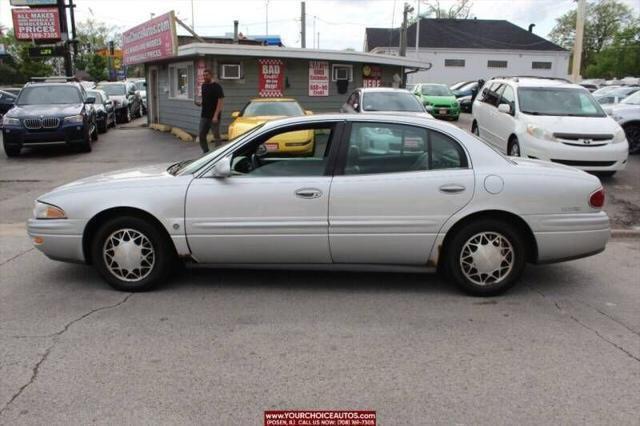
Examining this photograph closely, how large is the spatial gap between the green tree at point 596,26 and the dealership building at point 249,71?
65.6m

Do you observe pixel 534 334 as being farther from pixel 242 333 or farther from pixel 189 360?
pixel 189 360

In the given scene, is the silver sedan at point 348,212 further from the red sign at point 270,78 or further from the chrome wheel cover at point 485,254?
the red sign at point 270,78

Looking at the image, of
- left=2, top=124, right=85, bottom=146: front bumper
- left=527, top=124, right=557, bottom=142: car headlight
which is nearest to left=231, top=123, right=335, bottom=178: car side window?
left=527, top=124, right=557, bottom=142: car headlight

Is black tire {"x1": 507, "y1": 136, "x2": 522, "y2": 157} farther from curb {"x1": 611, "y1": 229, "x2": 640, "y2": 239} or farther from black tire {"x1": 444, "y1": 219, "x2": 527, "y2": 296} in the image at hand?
black tire {"x1": 444, "y1": 219, "x2": 527, "y2": 296}

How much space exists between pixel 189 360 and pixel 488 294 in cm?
251

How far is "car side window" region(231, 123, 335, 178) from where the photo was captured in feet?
16.3

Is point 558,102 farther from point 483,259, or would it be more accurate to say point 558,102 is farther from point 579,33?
point 579,33

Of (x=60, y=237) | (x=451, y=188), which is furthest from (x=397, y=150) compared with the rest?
(x=60, y=237)

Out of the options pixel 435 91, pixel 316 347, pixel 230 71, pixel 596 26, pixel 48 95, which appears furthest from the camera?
pixel 596 26

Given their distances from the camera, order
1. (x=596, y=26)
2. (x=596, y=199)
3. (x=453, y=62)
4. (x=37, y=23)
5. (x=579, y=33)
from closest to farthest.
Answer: (x=596, y=199), (x=579, y=33), (x=37, y=23), (x=453, y=62), (x=596, y=26)

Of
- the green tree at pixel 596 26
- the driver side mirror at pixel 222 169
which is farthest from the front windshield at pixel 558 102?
the green tree at pixel 596 26

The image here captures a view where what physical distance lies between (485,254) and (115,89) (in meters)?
25.9

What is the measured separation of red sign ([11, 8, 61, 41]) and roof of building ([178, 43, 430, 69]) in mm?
15640

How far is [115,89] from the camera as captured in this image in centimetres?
2761
